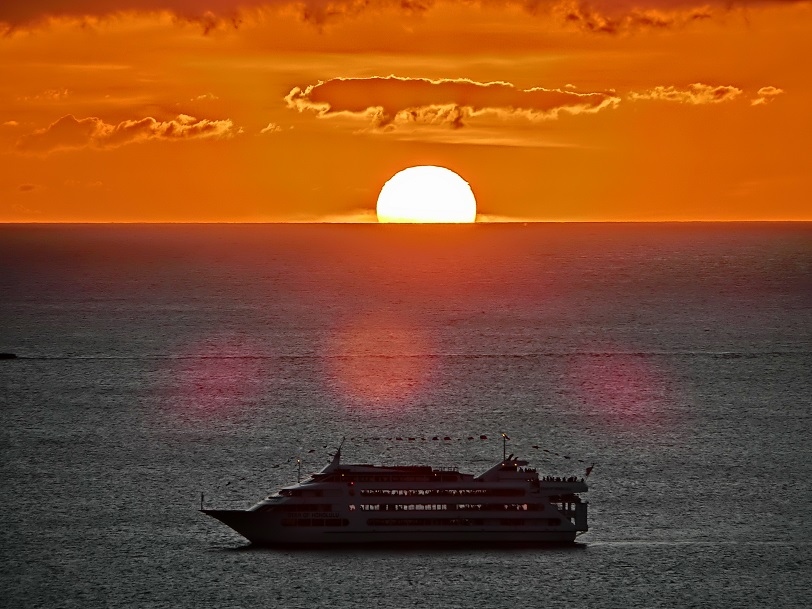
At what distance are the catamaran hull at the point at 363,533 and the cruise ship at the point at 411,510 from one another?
6 cm

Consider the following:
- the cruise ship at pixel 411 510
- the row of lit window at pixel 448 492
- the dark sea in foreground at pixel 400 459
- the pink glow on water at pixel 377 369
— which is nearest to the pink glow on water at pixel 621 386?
the dark sea in foreground at pixel 400 459

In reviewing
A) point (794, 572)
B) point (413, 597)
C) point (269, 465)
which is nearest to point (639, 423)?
Answer: point (269, 465)

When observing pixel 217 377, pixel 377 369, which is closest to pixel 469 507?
pixel 217 377

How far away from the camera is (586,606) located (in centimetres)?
7788

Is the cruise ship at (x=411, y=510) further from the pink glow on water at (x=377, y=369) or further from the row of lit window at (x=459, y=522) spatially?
the pink glow on water at (x=377, y=369)

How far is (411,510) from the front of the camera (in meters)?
90.4

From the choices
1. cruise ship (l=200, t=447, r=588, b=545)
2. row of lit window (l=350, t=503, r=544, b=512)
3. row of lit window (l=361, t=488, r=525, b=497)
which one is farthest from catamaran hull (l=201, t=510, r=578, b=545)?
row of lit window (l=361, t=488, r=525, b=497)

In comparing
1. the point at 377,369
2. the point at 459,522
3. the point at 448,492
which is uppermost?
the point at 377,369

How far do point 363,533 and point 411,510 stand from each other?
10.7ft

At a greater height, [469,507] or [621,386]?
[621,386]

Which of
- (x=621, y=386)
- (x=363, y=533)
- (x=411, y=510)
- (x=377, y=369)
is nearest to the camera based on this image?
(x=363, y=533)

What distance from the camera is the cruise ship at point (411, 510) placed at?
89.5 m

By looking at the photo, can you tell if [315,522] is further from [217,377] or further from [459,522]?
[217,377]

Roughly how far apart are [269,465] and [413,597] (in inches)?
1290
